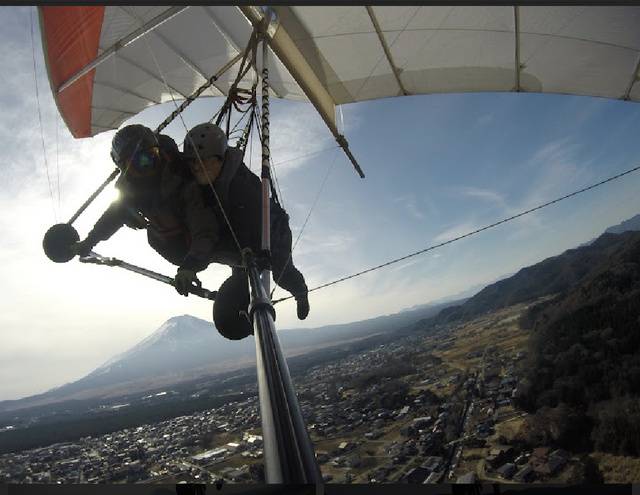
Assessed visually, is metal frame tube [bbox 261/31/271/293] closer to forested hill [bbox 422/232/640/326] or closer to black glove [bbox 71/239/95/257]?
black glove [bbox 71/239/95/257]

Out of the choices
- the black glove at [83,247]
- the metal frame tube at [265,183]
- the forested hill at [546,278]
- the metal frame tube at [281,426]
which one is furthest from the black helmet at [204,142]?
the forested hill at [546,278]

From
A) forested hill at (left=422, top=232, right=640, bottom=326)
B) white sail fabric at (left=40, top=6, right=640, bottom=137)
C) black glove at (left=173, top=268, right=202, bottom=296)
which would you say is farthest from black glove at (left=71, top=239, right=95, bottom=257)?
forested hill at (left=422, top=232, right=640, bottom=326)

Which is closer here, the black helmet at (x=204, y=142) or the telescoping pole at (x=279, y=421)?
the telescoping pole at (x=279, y=421)

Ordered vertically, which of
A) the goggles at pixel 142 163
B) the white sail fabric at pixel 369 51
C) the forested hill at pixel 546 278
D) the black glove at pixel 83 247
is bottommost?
the forested hill at pixel 546 278

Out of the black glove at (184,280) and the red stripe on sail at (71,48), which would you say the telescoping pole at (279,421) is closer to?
the black glove at (184,280)

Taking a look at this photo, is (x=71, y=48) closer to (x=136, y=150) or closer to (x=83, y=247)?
(x=83, y=247)

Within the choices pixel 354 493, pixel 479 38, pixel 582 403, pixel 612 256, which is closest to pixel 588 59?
pixel 479 38
